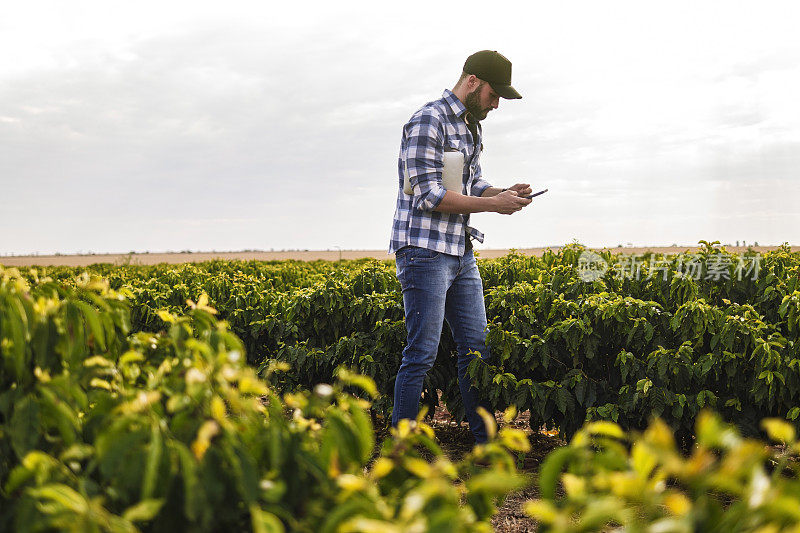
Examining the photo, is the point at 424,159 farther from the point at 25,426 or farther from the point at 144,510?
the point at 144,510

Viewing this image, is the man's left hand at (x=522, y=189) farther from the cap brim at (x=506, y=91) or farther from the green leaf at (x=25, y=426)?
the green leaf at (x=25, y=426)

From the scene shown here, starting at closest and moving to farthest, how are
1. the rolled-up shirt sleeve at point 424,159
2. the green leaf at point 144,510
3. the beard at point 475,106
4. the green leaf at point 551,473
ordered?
the green leaf at point 144,510
the green leaf at point 551,473
the rolled-up shirt sleeve at point 424,159
the beard at point 475,106

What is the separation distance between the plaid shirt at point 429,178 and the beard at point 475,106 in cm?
5

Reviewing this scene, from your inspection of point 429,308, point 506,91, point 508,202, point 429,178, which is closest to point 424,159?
point 429,178

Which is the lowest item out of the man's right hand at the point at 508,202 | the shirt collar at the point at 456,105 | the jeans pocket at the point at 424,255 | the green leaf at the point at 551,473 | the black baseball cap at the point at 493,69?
the green leaf at the point at 551,473

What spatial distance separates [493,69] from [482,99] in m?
0.20

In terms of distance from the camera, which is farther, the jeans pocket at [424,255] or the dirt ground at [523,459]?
the jeans pocket at [424,255]

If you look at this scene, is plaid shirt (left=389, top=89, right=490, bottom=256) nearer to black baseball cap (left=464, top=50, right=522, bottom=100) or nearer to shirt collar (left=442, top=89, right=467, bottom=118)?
shirt collar (left=442, top=89, right=467, bottom=118)

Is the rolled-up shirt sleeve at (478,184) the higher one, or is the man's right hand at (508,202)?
the rolled-up shirt sleeve at (478,184)

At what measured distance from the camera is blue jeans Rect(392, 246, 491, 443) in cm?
380

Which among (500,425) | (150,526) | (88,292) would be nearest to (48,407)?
(150,526)

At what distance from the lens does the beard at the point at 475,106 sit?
4.02m

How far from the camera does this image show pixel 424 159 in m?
3.80

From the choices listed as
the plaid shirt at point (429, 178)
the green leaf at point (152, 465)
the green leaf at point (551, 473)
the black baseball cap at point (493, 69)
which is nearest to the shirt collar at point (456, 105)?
the plaid shirt at point (429, 178)
